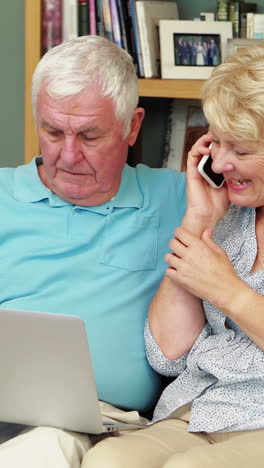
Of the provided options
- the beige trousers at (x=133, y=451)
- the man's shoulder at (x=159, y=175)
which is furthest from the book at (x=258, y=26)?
the beige trousers at (x=133, y=451)

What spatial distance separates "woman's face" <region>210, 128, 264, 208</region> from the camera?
173cm

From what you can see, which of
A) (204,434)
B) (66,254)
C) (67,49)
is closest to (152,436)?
(204,434)

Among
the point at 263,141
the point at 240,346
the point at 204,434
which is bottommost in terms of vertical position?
the point at 204,434

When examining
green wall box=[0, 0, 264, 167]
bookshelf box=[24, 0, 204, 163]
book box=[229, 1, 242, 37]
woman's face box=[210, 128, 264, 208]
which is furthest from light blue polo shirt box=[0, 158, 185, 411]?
green wall box=[0, 0, 264, 167]

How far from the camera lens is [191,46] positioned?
2752 millimetres

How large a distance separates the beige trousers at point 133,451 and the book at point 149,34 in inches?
51.8

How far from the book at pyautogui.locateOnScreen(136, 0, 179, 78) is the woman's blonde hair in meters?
0.96

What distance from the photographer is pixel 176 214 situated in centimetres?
212

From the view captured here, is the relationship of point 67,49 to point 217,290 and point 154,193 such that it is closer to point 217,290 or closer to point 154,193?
point 154,193

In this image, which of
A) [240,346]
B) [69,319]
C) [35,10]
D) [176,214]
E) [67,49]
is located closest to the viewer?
[69,319]

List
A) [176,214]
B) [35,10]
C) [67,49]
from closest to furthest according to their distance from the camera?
[67,49], [176,214], [35,10]

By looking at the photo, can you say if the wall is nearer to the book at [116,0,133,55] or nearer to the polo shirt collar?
the book at [116,0,133,55]

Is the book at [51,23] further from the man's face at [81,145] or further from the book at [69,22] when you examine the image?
the man's face at [81,145]

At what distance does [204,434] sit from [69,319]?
477 millimetres
